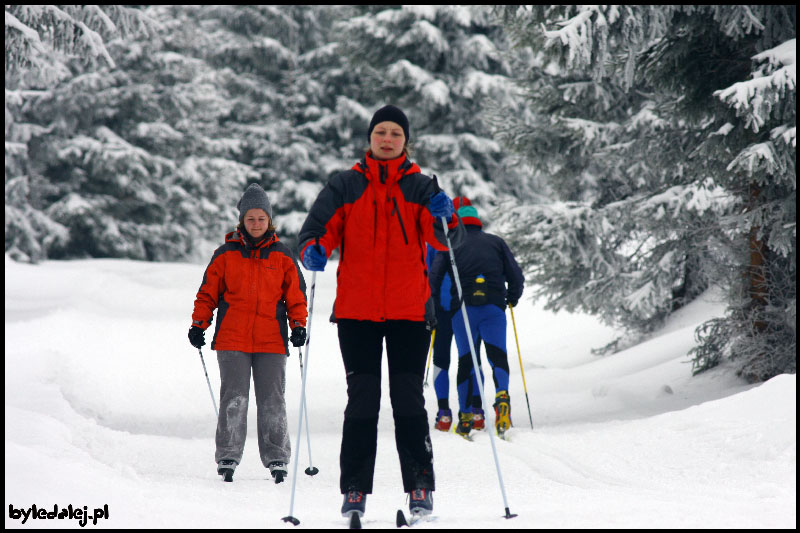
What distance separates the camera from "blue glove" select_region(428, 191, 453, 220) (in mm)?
3953

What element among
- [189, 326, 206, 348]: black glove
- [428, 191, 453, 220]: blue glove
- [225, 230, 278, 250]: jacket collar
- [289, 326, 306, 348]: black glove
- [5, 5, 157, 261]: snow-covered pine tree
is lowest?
[289, 326, 306, 348]: black glove

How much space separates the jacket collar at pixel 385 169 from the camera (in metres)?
4.04

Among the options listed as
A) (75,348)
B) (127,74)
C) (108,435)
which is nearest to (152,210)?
(127,74)

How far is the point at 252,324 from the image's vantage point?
18.0 ft

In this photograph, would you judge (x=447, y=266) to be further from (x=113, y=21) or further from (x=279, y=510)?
(x=113, y=21)

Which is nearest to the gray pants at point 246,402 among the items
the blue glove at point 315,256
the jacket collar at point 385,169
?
the blue glove at point 315,256

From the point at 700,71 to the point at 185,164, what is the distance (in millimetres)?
22168

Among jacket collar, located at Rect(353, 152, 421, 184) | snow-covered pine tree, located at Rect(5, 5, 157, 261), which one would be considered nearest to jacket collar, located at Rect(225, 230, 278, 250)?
jacket collar, located at Rect(353, 152, 421, 184)

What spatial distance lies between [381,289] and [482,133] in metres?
19.3

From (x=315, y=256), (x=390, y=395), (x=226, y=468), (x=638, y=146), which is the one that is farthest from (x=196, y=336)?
(x=638, y=146)

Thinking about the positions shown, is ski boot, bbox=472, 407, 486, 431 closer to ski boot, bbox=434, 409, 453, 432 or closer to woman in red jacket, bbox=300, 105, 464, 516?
ski boot, bbox=434, 409, 453, 432

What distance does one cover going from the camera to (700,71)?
7.77 meters

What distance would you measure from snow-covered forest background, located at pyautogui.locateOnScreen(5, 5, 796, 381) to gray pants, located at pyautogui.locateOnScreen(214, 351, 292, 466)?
155 inches

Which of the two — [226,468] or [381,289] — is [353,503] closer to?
[381,289]
